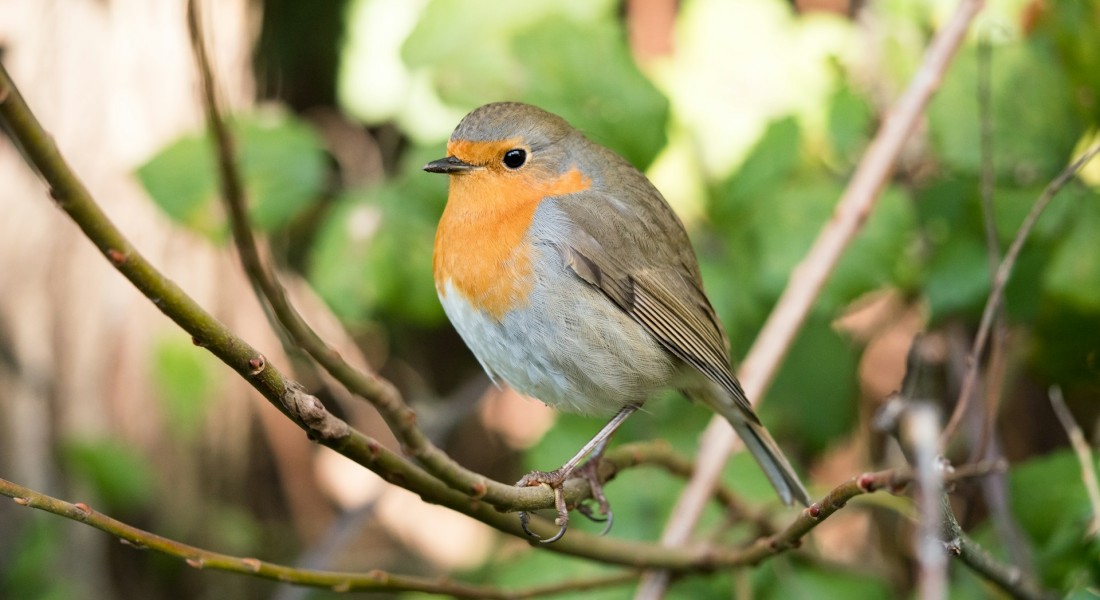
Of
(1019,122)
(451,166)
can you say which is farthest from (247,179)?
(1019,122)

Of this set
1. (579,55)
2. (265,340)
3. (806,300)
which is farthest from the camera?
(265,340)

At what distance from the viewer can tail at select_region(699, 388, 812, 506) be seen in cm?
250

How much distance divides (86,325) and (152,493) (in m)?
0.64

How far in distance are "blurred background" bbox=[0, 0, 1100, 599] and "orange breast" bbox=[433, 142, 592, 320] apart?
0.47 metres

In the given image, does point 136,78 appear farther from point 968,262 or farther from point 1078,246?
point 1078,246

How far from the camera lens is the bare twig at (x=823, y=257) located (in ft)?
8.23

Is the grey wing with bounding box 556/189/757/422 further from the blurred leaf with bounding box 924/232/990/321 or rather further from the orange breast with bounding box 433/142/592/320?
the blurred leaf with bounding box 924/232/990/321

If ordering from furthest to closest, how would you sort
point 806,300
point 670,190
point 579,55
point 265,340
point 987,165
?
point 265,340, point 670,190, point 579,55, point 806,300, point 987,165

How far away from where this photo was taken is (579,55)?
277 centimetres

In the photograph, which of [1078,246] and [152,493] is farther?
[152,493]

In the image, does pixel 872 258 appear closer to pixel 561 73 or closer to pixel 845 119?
pixel 845 119

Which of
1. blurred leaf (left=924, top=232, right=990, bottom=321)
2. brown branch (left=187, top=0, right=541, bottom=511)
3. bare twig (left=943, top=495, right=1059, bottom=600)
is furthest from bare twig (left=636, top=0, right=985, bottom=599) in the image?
brown branch (left=187, top=0, right=541, bottom=511)

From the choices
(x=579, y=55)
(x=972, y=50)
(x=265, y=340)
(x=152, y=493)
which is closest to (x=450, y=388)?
(x=265, y=340)

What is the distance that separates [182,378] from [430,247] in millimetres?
1177
